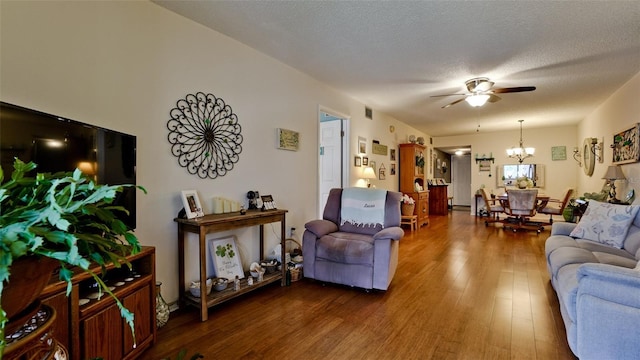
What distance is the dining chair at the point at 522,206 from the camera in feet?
19.8

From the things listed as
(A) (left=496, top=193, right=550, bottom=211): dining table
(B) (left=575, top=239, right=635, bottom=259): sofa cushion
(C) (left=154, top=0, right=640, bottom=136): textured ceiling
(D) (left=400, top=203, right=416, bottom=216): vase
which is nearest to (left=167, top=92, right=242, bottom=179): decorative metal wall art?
(C) (left=154, top=0, right=640, bottom=136): textured ceiling

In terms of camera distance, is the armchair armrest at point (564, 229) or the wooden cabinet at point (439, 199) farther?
the wooden cabinet at point (439, 199)

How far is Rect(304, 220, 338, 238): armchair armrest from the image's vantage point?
314 cm

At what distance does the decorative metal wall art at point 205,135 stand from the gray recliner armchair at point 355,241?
3.65 ft

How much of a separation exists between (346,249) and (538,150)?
7524mm

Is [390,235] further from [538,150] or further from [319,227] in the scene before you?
[538,150]

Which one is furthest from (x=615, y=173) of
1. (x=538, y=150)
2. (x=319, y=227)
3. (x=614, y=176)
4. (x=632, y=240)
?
(x=538, y=150)

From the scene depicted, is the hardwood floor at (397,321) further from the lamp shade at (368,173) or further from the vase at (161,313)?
the lamp shade at (368,173)

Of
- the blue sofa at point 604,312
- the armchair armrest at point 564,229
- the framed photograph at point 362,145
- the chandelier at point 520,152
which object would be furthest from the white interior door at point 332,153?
the chandelier at point 520,152

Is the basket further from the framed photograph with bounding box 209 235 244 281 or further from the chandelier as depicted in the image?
the chandelier

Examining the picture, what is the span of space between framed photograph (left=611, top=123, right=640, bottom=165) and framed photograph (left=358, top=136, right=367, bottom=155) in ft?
11.6

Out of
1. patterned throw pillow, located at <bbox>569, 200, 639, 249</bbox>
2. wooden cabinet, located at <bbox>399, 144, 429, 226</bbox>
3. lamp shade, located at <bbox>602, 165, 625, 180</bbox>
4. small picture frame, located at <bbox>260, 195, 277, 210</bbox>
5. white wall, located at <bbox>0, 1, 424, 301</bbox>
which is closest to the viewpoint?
white wall, located at <bbox>0, 1, 424, 301</bbox>

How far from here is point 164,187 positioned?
2426mm

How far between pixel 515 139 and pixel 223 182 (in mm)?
8259
